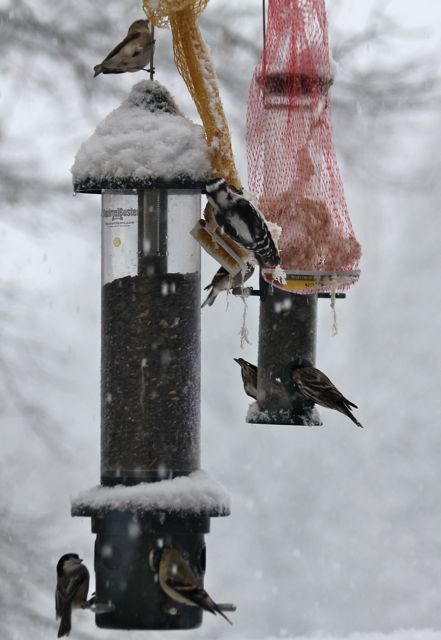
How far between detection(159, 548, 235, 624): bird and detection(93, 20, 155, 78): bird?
5.80 ft

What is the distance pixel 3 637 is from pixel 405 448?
16.2 feet

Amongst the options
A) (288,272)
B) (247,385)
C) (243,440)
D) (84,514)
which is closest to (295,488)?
(243,440)

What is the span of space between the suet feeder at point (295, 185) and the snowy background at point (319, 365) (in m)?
3.98

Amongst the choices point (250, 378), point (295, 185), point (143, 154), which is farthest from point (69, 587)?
point (295, 185)

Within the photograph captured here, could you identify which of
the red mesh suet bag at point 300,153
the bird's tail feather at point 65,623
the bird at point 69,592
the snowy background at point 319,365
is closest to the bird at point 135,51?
the red mesh suet bag at point 300,153

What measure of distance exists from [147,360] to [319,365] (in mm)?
8340

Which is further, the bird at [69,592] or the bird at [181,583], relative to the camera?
the bird at [69,592]

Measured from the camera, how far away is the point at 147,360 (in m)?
4.77

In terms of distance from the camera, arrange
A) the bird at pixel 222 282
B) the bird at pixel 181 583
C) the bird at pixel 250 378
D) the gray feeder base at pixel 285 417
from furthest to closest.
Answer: the bird at pixel 250 378, the gray feeder base at pixel 285 417, the bird at pixel 222 282, the bird at pixel 181 583

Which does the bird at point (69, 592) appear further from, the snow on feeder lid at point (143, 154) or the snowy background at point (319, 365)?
the snowy background at point (319, 365)

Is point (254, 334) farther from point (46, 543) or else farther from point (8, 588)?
point (8, 588)

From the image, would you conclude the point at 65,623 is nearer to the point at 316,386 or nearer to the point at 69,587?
the point at 69,587

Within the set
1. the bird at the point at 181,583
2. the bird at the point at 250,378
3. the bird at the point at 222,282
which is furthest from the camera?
the bird at the point at 250,378

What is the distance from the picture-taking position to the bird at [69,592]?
15.4 ft
